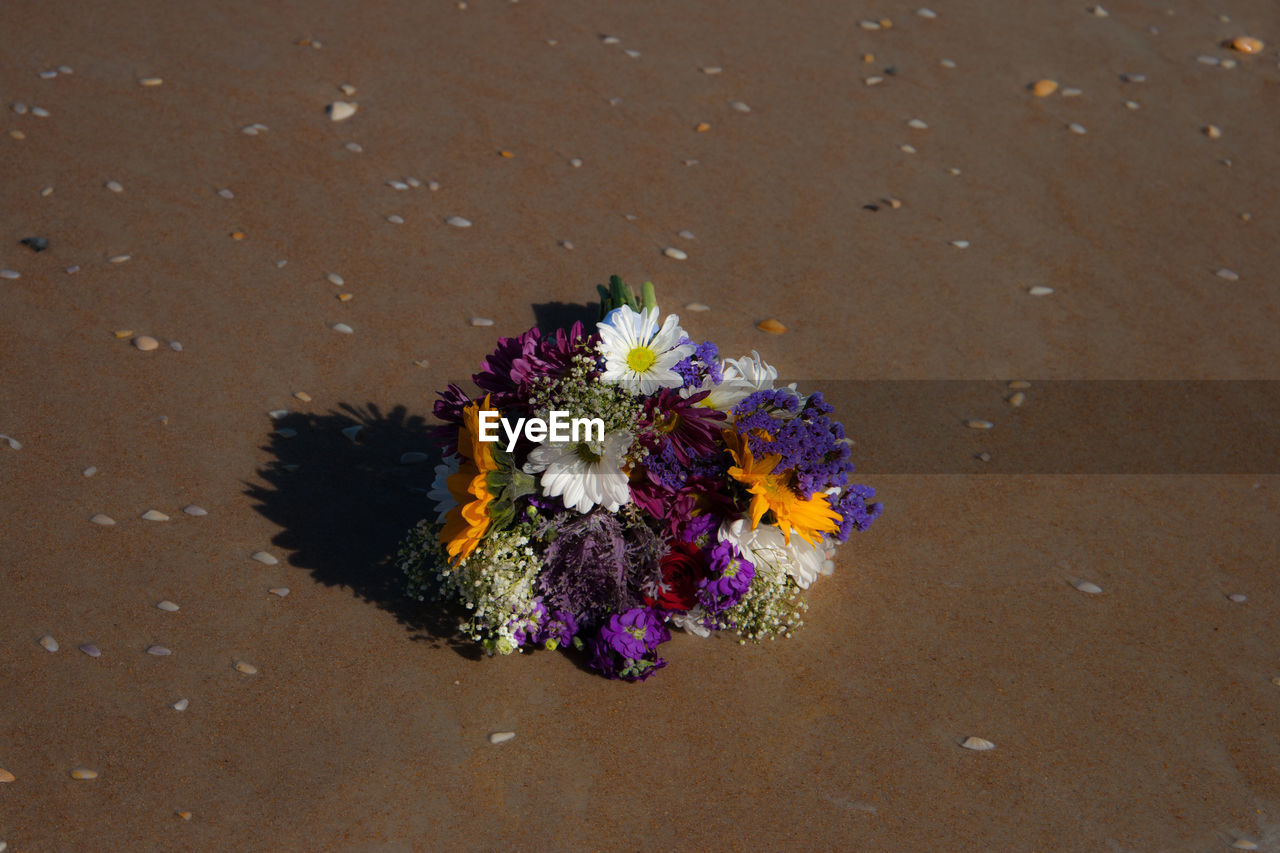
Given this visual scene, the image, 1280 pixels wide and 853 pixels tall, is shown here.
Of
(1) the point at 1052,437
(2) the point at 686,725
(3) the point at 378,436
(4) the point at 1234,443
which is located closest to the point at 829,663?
(2) the point at 686,725

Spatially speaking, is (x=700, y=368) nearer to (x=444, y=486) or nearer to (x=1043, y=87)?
(x=444, y=486)

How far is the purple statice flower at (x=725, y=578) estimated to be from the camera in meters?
3.18

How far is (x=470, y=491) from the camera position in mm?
3018

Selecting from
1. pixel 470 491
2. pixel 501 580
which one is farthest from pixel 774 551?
pixel 470 491

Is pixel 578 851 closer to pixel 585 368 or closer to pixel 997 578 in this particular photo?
pixel 585 368

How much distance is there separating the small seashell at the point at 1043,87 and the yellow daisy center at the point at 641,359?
436 centimetres

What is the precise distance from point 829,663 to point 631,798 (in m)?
0.84

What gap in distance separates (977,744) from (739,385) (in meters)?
1.36

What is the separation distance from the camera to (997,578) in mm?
3793

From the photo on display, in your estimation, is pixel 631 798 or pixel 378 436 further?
pixel 378 436

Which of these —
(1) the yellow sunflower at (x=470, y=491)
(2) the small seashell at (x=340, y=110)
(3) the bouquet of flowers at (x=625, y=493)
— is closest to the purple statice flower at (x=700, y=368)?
(3) the bouquet of flowers at (x=625, y=493)

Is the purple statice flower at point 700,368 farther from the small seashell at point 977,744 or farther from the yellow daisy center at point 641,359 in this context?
the small seashell at point 977,744

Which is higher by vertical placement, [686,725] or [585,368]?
[585,368]

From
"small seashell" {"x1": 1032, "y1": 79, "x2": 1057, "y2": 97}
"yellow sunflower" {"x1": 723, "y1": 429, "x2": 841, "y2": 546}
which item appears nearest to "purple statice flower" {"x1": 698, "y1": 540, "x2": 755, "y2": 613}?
"yellow sunflower" {"x1": 723, "y1": 429, "x2": 841, "y2": 546}
